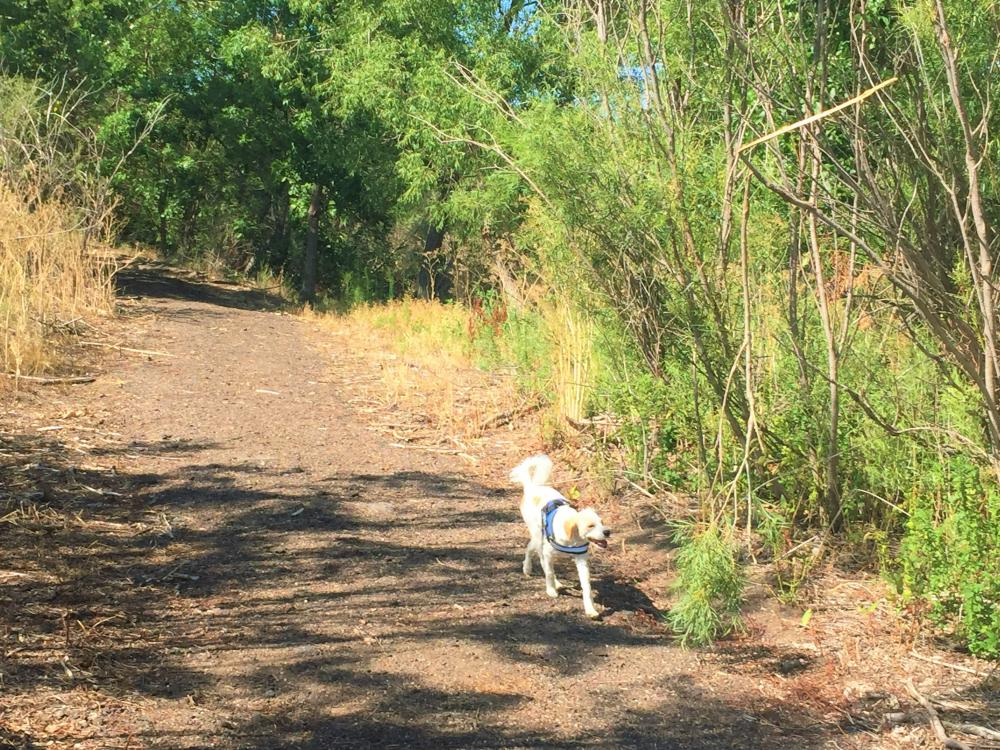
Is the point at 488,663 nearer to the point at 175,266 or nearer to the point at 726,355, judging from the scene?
the point at 726,355

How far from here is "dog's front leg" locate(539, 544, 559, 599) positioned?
481 centimetres

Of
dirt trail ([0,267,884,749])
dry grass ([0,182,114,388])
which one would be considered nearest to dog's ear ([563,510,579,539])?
dirt trail ([0,267,884,749])

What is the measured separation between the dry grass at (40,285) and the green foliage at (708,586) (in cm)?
546

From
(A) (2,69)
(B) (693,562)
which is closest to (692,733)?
(B) (693,562)

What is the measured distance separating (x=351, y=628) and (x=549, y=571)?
110 centimetres

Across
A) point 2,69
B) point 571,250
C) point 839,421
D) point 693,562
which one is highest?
point 2,69

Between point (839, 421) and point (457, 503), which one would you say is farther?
point (457, 503)

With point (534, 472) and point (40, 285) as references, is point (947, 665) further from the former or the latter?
point (40, 285)

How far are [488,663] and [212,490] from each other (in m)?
2.58

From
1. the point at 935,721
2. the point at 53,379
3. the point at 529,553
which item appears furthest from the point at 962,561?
the point at 53,379

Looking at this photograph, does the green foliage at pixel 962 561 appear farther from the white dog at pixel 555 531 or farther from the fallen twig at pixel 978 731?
the white dog at pixel 555 531

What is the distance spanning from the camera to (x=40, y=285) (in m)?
8.83

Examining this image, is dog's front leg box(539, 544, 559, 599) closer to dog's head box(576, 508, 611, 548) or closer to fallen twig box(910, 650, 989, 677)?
dog's head box(576, 508, 611, 548)

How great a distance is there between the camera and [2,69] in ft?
49.6
